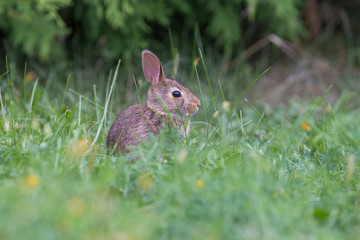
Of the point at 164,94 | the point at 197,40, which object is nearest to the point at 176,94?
the point at 164,94

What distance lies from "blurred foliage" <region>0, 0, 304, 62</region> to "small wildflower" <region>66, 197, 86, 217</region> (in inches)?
140

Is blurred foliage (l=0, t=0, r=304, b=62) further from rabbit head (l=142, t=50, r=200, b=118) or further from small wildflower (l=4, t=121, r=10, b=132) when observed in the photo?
small wildflower (l=4, t=121, r=10, b=132)

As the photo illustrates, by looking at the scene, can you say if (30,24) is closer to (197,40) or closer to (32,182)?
(197,40)

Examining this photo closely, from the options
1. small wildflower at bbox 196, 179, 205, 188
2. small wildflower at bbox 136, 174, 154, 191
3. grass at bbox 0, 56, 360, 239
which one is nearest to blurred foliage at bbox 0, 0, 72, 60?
grass at bbox 0, 56, 360, 239

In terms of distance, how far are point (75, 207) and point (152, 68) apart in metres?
2.12

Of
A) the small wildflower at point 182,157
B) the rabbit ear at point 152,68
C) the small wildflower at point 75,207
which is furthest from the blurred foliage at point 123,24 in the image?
the small wildflower at point 75,207

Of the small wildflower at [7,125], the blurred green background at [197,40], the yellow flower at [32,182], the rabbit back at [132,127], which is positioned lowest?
the blurred green background at [197,40]

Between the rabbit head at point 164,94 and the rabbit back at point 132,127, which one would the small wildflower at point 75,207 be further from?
the rabbit head at point 164,94

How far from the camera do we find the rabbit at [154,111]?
3496mm

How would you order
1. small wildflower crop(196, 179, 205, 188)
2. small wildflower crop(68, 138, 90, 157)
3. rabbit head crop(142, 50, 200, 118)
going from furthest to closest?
1. rabbit head crop(142, 50, 200, 118)
2. small wildflower crop(68, 138, 90, 157)
3. small wildflower crop(196, 179, 205, 188)

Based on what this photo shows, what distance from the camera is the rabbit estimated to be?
350cm

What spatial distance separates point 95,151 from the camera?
3.12 meters

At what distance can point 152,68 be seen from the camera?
3.92 meters

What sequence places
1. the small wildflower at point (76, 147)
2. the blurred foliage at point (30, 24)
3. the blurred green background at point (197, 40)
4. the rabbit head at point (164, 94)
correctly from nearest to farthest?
the small wildflower at point (76, 147) < the rabbit head at point (164, 94) < the blurred foliage at point (30, 24) < the blurred green background at point (197, 40)
